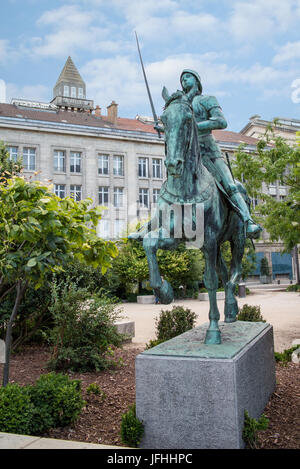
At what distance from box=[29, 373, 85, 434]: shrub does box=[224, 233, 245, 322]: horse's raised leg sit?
8.14 feet

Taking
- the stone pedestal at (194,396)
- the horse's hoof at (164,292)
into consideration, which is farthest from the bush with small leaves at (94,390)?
the horse's hoof at (164,292)

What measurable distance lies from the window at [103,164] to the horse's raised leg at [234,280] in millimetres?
36510

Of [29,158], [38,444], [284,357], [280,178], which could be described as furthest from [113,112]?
[38,444]

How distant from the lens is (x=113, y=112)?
46.8 meters

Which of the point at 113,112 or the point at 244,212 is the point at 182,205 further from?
the point at 113,112

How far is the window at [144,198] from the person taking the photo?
43.2 metres

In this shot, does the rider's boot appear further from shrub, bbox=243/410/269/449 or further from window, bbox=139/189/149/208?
window, bbox=139/189/149/208

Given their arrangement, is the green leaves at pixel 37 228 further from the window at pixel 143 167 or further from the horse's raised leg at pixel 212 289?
the window at pixel 143 167

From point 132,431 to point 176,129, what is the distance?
3064mm

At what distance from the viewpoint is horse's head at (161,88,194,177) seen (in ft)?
13.0

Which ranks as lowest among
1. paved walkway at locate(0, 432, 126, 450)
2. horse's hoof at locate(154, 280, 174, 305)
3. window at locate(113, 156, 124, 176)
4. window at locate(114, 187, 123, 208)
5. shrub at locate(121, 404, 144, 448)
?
shrub at locate(121, 404, 144, 448)

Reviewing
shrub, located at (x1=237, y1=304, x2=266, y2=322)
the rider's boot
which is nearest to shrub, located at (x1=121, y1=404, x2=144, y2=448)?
the rider's boot
